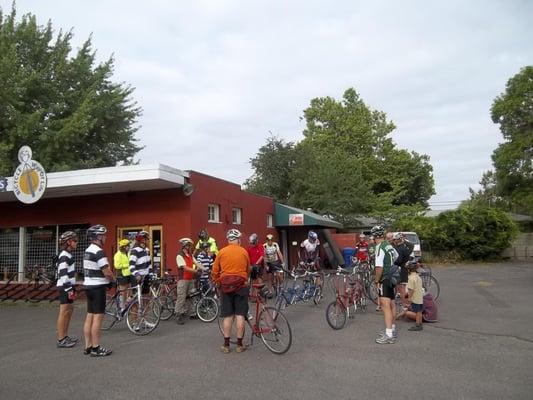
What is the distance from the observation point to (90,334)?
778 centimetres

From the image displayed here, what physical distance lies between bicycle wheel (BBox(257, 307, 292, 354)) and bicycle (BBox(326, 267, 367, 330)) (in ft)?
6.80

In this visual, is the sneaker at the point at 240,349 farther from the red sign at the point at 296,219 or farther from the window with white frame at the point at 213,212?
the red sign at the point at 296,219

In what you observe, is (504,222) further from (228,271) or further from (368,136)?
(228,271)

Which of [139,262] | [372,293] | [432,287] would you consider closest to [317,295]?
[372,293]

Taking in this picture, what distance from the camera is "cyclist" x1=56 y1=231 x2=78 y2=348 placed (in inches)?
330

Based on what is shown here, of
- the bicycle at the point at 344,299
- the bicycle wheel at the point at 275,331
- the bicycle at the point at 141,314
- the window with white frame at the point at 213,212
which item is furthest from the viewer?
the window with white frame at the point at 213,212

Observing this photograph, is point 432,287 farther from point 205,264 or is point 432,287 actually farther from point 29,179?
point 29,179

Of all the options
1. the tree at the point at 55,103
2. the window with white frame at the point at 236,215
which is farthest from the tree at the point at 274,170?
the window with white frame at the point at 236,215

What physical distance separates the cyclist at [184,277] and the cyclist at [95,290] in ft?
9.21

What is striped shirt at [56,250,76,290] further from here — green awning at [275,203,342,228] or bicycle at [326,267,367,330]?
green awning at [275,203,342,228]

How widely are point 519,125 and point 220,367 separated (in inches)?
1560

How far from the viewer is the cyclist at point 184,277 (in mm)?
10625

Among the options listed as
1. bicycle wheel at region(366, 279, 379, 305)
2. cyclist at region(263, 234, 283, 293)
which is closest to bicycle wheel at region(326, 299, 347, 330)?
bicycle wheel at region(366, 279, 379, 305)

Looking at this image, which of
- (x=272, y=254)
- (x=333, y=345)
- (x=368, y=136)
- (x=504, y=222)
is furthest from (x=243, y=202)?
(x=368, y=136)
